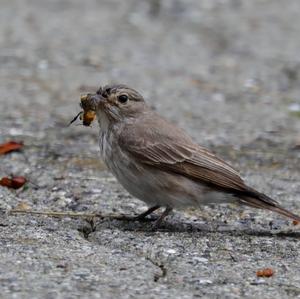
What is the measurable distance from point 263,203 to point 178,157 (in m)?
0.65

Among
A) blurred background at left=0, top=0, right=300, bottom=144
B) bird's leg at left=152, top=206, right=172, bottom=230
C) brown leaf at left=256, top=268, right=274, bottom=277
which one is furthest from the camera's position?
blurred background at left=0, top=0, right=300, bottom=144

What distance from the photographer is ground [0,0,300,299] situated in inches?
219

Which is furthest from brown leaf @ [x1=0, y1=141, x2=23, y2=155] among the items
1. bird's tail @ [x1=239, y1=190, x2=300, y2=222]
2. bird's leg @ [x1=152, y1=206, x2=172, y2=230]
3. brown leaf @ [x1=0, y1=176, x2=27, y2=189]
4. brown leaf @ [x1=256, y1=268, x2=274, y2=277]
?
brown leaf @ [x1=256, y1=268, x2=274, y2=277]

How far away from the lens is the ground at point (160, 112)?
18.2 feet

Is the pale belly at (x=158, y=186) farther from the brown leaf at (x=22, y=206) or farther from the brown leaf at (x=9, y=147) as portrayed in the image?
the brown leaf at (x=9, y=147)

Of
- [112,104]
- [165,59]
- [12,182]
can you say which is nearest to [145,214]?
[112,104]

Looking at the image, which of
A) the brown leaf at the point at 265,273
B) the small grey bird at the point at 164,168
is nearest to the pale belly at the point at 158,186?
the small grey bird at the point at 164,168

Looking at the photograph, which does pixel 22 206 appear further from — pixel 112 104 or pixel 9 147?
pixel 9 147

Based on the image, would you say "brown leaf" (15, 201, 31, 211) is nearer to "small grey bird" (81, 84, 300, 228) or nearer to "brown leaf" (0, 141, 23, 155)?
"small grey bird" (81, 84, 300, 228)

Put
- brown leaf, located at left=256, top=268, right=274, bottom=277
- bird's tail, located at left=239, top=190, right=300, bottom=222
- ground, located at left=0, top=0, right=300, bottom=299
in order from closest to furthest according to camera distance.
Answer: ground, located at left=0, top=0, right=300, bottom=299, brown leaf, located at left=256, top=268, right=274, bottom=277, bird's tail, located at left=239, top=190, right=300, bottom=222

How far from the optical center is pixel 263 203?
21.2ft

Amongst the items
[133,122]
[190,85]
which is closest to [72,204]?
[133,122]

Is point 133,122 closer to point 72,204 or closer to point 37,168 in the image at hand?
point 72,204

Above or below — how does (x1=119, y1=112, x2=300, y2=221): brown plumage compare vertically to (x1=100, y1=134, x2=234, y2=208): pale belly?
above
